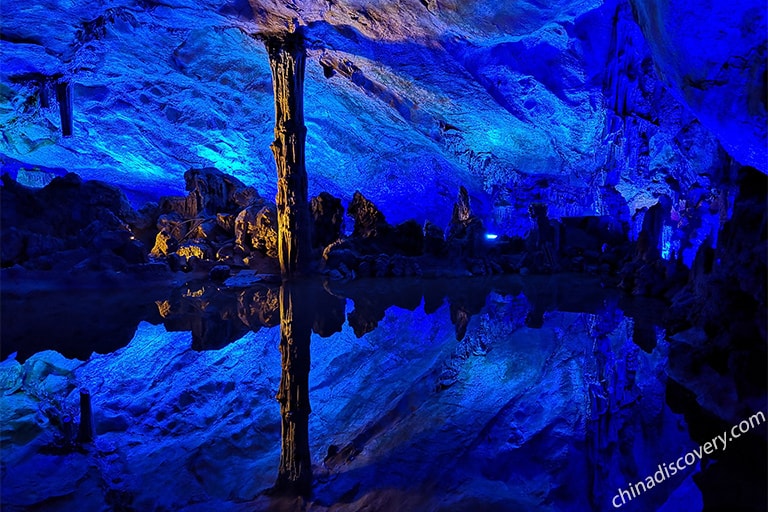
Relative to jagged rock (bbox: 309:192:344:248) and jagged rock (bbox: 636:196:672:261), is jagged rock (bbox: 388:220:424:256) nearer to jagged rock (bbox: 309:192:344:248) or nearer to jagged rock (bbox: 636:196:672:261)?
jagged rock (bbox: 309:192:344:248)

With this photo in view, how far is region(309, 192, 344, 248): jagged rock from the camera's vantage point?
472 inches

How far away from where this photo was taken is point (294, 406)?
2713 mm

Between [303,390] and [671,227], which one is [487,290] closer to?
[671,227]

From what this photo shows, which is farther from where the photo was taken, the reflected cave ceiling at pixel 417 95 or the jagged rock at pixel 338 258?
the jagged rock at pixel 338 258

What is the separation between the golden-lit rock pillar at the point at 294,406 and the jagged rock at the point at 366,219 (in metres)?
6.97

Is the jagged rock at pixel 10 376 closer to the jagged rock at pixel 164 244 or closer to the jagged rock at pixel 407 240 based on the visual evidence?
the jagged rock at pixel 164 244

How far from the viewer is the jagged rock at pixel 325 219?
1198 cm

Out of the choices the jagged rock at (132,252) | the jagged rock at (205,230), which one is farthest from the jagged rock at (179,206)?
the jagged rock at (132,252)

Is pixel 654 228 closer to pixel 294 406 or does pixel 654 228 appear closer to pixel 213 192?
pixel 294 406

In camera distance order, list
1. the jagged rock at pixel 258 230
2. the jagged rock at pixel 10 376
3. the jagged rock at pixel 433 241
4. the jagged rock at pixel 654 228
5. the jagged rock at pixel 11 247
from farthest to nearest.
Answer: the jagged rock at pixel 433 241 < the jagged rock at pixel 258 230 < the jagged rock at pixel 654 228 < the jagged rock at pixel 11 247 < the jagged rock at pixel 10 376

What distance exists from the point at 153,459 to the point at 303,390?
106 cm

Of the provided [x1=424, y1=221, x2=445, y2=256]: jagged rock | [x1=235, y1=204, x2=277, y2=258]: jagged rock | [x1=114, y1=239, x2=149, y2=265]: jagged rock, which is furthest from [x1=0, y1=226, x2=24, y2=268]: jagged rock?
[x1=424, y1=221, x2=445, y2=256]: jagged rock

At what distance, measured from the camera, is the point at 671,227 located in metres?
8.60

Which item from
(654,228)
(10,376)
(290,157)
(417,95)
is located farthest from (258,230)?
(654,228)
